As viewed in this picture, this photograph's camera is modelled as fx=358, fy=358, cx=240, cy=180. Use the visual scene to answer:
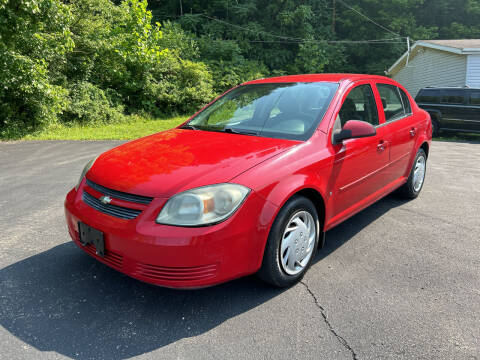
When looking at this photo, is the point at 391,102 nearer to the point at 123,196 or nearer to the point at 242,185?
the point at 242,185

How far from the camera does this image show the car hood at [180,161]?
2393 mm

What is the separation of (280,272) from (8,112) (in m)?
12.0

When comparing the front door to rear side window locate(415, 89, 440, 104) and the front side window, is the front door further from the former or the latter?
rear side window locate(415, 89, 440, 104)

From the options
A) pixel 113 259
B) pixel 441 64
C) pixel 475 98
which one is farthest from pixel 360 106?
pixel 441 64

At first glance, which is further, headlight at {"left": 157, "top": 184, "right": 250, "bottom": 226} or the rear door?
the rear door

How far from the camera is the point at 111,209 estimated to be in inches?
96.6

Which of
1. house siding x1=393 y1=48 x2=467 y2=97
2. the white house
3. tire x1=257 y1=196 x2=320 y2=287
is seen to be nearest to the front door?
tire x1=257 y1=196 x2=320 y2=287

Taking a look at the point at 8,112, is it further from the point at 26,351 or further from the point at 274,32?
the point at 274,32

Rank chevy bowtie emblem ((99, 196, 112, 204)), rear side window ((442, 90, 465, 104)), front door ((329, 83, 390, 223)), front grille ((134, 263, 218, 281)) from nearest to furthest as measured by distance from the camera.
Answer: front grille ((134, 263, 218, 281)) → chevy bowtie emblem ((99, 196, 112, 204)) → front door ((329, 83, 390, 223)) → rear side window ((442, 90, 465, 104))

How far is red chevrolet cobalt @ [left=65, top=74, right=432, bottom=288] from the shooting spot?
2.25 meters

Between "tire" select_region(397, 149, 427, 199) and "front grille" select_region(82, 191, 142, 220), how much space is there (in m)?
3.77

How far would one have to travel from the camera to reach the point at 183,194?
2.29 meters

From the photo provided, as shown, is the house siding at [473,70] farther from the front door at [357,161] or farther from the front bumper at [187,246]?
the front bumper at [187,246]

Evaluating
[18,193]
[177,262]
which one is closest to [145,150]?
[177,262]
